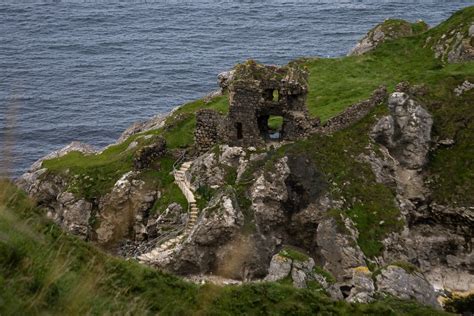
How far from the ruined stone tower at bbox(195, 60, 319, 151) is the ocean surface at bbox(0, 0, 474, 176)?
34791mm

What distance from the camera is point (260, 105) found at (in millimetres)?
51656

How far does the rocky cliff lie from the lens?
45.2m

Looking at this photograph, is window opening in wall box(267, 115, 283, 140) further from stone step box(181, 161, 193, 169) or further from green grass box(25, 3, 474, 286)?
stone step box(181, 161, 193, 169)

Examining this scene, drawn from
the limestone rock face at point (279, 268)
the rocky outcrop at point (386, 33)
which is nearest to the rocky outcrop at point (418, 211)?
the limestone rock face at point (279, 268)

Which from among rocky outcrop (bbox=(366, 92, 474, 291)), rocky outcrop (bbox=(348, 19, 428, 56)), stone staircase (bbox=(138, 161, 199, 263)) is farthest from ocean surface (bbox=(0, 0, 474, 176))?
rocky outcrop (bbox=(366, 92, 474, 291))

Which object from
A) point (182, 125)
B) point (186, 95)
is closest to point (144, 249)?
point (182, 125)

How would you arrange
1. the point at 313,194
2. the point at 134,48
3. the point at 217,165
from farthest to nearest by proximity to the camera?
the point at 134,48
the point at 217,165
the point at 313,194

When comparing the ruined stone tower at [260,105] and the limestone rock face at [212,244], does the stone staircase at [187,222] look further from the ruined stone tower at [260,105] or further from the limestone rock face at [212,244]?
the ruined stone tower at [260,105]

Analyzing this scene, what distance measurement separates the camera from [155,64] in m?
120

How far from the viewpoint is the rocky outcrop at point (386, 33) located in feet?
248

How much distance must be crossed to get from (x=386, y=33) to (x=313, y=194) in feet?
111

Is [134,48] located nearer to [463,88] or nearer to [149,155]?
[149,155]

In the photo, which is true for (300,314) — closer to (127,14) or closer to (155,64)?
(155,64)

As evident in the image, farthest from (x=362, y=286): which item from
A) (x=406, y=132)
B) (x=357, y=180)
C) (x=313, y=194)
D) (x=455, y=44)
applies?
(x=455, y=44)
